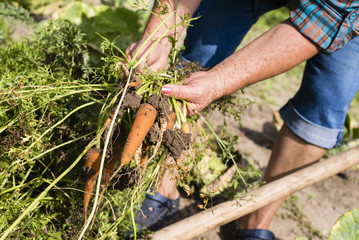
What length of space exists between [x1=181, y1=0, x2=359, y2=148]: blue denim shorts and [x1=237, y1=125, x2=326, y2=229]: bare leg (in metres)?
0.07

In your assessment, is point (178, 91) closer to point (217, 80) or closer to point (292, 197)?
point (217, 80)

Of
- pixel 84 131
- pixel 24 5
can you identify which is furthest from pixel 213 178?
pixel 24 5

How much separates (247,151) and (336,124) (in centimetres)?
121

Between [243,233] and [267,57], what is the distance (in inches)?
51.8

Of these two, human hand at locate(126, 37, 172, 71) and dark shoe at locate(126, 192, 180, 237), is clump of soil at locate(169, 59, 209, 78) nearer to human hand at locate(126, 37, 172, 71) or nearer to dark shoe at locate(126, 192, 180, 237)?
human hand at locate(126, 37, 172, 71)

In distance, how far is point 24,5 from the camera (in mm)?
3750

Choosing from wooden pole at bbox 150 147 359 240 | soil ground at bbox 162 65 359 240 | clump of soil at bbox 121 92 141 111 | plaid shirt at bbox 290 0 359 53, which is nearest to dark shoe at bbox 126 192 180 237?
soil ground at bbox 162 65 359 240

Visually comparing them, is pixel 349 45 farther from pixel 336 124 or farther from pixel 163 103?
pixel 163 103

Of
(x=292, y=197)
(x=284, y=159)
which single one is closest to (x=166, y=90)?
(x=284, y=159)

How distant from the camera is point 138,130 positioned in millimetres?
1483

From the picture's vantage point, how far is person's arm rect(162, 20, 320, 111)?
1.70 meters

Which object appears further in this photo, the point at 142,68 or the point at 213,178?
the point at 213,178

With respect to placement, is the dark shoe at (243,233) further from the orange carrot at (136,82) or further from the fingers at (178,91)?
the orange carrot at (136,82)

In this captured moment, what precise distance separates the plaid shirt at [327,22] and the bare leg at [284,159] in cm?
73
